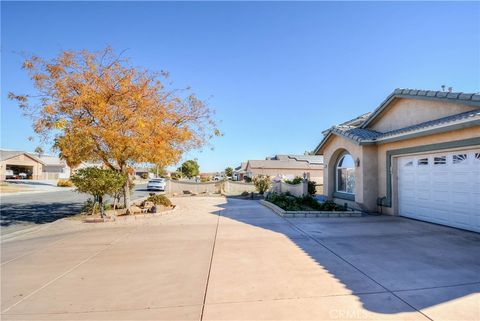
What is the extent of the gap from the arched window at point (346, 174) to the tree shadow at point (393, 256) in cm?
418

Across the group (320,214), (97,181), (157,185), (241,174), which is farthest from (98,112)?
(241,174)

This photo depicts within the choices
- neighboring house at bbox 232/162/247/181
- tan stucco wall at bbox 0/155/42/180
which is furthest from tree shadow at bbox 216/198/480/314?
neighboring house at bbox 232/162/247/181

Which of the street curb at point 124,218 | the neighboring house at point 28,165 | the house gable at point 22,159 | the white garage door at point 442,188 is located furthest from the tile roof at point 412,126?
the house gable at point 22,159

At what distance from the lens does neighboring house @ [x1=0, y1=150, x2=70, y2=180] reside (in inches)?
1969

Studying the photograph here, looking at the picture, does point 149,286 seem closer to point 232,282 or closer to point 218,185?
point 232,282

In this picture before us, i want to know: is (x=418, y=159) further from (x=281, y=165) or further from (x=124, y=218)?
(x=281, y=165)

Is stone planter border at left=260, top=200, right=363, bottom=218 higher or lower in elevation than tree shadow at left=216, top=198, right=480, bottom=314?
higher

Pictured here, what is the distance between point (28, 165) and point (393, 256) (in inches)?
2571

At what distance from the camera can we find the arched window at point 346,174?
14.4m

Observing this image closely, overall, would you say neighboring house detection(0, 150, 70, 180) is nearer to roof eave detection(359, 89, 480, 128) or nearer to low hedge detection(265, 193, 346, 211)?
low hedge detection(265, 193, 346, 211)

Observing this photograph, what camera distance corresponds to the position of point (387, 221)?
10242 millimetres

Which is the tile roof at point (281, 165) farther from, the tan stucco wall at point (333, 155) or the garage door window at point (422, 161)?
the garage door window at point (422, 161)

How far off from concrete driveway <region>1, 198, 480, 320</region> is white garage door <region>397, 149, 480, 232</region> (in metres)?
0.67

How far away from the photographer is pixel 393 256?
607 centimetres
